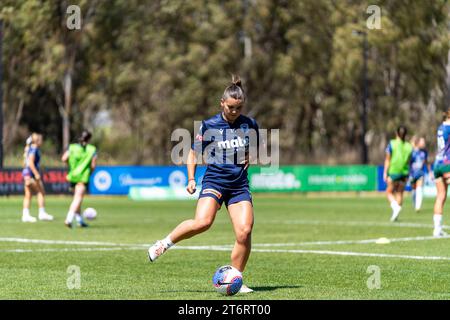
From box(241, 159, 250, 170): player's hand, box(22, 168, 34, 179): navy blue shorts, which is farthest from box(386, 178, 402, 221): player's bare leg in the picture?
box(241, 159, 250, 170): player's hand

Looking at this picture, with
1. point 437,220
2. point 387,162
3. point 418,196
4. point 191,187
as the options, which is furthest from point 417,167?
point 191,187

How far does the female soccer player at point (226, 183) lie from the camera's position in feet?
36.8

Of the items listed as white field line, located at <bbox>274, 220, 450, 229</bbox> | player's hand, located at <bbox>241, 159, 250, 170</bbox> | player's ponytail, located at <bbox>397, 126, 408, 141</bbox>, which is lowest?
white field line, located at <bbox>274, 220, 450, 229</bbox>

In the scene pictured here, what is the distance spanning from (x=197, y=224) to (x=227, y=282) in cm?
76

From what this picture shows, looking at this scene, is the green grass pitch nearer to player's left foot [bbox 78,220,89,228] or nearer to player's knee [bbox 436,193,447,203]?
player's left foot [bbox 78,220,89,228]

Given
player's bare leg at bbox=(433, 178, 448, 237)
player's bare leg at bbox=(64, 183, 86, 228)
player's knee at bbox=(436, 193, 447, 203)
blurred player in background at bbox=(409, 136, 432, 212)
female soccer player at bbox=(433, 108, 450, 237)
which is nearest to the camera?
female soccer player at bbox=(433, 108, 450, 237)

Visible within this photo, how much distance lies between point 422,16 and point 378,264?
5111 centimetres

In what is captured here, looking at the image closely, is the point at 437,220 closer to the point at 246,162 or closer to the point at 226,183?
the point at 246,162

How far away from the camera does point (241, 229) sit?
11156mm

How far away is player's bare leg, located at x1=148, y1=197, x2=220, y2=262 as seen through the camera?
36.8ft

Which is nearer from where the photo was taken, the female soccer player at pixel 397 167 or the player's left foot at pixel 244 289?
the player's left foot at pixel 244 289

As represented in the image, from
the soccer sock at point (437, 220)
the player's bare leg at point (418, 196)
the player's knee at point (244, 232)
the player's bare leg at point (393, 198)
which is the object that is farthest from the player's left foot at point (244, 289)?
the player's bare leg at point (418, 196)

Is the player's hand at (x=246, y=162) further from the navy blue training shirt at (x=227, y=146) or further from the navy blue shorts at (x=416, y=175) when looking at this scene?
the navy blue shorts at (x=416, y=175)

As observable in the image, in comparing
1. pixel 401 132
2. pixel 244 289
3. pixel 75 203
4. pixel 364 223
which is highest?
pixel 401 132
